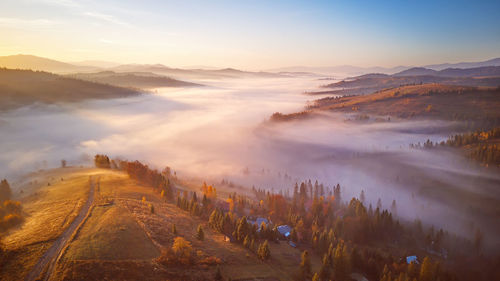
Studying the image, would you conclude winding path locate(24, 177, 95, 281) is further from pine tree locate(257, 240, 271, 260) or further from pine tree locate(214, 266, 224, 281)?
pine tree locate(257, 240, 271, 260)

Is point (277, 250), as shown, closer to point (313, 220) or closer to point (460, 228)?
point (313, 220)

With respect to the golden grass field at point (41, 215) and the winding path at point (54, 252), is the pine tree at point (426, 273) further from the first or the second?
the golden grass field at point (41, 215)

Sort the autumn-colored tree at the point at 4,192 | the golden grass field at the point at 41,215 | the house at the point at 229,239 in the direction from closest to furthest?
the golden grass field at the point at 41,215, the house at the point at 229,239, the autumn-colored tree at the point at 4,192

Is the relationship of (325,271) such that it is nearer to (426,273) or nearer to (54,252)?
(426,273)

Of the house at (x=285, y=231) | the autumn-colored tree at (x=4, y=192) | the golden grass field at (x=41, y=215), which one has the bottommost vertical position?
the house at (x=285, y=231)

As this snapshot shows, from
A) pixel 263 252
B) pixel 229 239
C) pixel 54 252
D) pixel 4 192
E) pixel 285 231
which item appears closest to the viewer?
pixel 54 252

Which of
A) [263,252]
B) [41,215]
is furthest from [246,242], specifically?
[41,215]

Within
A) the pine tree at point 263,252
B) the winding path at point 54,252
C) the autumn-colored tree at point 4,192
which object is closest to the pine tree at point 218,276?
the pine tree at point 263,252

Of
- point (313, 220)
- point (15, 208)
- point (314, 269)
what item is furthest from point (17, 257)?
point (313, 220)

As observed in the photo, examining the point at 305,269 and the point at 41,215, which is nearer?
the point at 305,269
